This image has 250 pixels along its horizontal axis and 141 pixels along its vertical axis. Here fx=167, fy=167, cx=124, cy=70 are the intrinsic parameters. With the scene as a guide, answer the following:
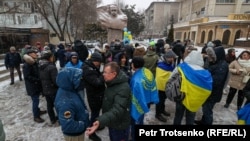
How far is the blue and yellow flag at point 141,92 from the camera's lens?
7.84ft

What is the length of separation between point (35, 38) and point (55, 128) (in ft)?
73.6

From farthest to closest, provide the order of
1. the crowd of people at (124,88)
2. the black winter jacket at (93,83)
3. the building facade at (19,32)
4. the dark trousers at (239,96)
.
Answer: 1. the building facade at (19,32)
2. the dark trousers at (239,96)
3. the black winter jacket at (93,83)
4. the crowd of people at (124,88)

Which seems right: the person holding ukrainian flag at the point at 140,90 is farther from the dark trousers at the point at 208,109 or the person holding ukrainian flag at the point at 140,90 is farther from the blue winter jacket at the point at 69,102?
the dark trousers at the point at 208,109

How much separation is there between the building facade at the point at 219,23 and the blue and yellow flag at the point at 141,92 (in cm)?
2109

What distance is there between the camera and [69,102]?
6.23 feet

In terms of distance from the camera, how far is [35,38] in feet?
74.3

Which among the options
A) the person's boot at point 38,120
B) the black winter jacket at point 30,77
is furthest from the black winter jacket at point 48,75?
the person's boot at point 38,120

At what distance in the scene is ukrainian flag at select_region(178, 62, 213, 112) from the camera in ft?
8.38

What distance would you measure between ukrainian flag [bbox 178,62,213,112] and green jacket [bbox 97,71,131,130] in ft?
3.54

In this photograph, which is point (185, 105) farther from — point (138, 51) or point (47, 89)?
point (47, 89)

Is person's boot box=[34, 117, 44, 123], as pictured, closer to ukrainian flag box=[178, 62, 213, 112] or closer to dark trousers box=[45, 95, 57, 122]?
dark trousers box=[45, 95, 57, 122]

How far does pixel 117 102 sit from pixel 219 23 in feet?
95.7

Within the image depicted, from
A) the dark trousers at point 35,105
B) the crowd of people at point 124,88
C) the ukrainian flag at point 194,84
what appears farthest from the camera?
the dark trousers at point 35,105

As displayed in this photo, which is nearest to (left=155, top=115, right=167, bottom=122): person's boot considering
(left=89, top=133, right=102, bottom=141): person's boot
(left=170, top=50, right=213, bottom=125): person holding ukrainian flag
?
(left=170, top=50, right=213, bottom=125): person holding ukrainian flag
